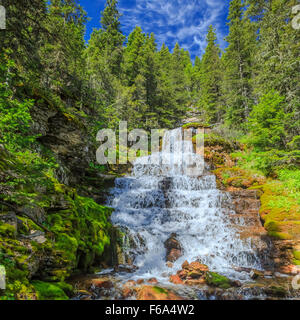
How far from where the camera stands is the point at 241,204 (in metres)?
10.0

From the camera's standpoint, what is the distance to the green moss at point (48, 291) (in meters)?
3.51

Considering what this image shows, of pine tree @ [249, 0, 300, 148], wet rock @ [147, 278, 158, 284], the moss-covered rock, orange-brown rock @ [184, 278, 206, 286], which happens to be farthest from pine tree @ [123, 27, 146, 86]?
orange-brown rock @ [184, 278, 206, 286]

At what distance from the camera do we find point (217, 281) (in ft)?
18.1

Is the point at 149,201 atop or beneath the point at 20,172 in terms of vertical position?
beneath

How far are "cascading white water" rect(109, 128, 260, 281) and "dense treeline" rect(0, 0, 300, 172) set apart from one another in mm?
4770

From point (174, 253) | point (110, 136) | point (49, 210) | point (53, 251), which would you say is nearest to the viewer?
point (53, 251)

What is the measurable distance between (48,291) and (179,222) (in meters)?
6.87

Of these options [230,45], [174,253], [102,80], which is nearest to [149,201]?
[174,253]

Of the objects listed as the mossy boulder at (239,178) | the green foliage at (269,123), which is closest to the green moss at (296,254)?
the mossy boulder at (239,178)

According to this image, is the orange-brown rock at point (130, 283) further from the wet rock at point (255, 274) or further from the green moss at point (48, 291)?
the wet rock at point (255, 274)

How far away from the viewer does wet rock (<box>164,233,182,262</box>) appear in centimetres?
738
